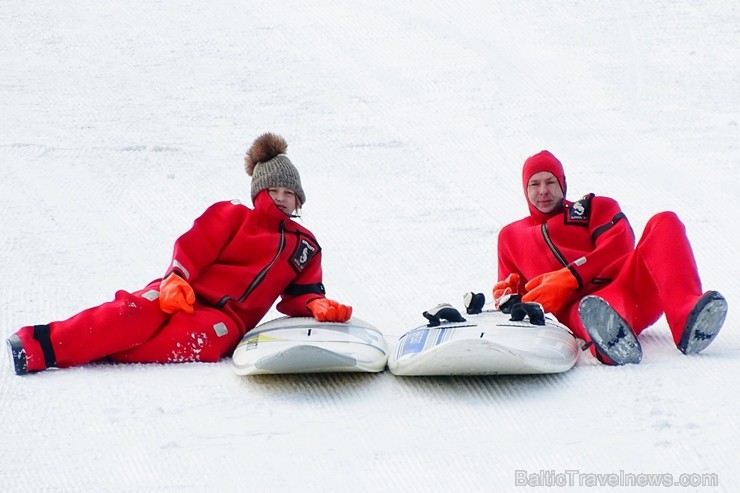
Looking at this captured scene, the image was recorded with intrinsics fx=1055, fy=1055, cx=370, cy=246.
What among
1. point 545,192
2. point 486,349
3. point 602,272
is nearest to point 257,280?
point 486,349

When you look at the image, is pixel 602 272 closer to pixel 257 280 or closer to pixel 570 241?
pixel 570 241

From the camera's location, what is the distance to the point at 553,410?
3193mm

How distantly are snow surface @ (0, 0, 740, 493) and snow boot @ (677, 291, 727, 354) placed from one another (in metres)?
0.09

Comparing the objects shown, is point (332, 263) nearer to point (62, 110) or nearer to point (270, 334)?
point (270, 334)

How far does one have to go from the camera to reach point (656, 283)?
3.66 metres

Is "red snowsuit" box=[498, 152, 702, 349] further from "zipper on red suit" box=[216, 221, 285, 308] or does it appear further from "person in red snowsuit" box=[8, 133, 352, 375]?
"zipper on red suit" box=[216, 221, 285, 308]

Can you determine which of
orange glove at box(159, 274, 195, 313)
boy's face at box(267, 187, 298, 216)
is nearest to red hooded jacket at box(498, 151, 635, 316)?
boy's face at box(267, 187, 298, 216)

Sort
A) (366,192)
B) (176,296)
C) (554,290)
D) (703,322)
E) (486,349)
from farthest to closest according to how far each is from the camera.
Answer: (366,192) → (554,290) → (176,296) → (703,322) → (486,349)

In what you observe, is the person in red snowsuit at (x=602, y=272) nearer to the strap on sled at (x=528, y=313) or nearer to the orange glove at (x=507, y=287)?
the orange glove at (x=507, y=287)

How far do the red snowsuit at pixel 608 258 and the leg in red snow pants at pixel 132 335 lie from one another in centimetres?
119

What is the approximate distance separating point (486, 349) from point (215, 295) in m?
1.15

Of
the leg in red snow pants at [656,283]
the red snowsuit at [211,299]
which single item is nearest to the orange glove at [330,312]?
the red snowsuit at [211,299]

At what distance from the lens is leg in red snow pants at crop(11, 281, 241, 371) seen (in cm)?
366

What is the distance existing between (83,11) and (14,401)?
7577 mm
